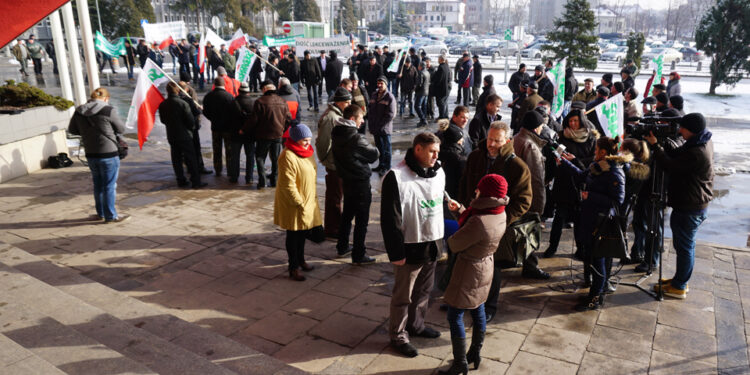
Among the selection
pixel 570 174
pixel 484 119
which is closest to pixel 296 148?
pixel 570 174

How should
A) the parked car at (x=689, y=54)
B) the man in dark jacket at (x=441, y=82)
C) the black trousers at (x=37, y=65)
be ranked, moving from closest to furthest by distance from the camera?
the man in dark jacket at (x=441, y=82) < the black trousers at (x=37, y=65) < the parked car at (x=689, y=54)

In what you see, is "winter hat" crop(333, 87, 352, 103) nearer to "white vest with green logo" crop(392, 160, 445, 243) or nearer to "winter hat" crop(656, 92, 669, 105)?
"white vest with green logo" crop(392, 160, 445, 243)

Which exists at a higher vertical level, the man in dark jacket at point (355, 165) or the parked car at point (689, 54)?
the parked car at point (689, 54)

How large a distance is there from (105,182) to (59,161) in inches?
145

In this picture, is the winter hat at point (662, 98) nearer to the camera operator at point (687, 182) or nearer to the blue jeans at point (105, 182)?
the camera operator at point (687, 182)

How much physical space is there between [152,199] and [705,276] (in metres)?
→ 7.73

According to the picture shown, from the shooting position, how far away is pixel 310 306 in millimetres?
5043

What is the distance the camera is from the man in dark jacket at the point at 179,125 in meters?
8.41

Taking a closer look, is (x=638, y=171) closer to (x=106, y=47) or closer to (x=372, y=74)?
(x=372, y=74)

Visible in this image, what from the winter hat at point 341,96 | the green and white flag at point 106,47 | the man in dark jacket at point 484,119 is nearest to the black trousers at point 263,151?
the winter hat at point 341,96

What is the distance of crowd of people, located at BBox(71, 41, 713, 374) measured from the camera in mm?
3881

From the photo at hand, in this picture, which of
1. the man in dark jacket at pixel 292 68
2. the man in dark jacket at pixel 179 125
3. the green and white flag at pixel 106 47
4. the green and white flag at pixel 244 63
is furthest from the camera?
the green and white flag at pixel 106 47

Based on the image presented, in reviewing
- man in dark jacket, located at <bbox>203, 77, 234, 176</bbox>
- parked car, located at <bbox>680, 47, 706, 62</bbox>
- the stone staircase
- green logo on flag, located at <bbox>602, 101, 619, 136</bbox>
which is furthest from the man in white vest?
parked car, located at <bbox>680, 47, 706, 62</bbox>

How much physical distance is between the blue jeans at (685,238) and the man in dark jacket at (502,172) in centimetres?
175
